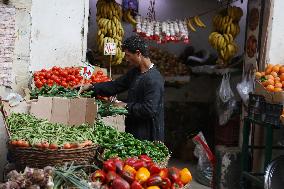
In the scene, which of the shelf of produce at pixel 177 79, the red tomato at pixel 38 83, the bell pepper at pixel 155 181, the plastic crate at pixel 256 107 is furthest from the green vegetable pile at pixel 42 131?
the shelf of produce at pixel 177 79

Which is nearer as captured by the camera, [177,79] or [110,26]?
[110,26]

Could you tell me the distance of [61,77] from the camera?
5.97m

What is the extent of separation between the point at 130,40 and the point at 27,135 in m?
2.03

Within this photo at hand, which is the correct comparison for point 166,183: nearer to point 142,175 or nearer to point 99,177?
point 142,175

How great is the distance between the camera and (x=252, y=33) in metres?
7.30

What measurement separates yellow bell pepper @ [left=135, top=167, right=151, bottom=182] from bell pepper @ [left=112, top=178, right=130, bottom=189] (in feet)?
0.43

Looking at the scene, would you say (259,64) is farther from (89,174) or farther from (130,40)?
(89,174)

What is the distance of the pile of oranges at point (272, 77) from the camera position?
19.8ft

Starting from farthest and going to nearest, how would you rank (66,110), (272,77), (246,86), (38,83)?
(246,86)
(272,77)
(38,83)
(66,110)

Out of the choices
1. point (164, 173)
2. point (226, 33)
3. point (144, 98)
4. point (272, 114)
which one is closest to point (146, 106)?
point (144, 98)

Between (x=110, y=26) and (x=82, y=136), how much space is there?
401 centimetres

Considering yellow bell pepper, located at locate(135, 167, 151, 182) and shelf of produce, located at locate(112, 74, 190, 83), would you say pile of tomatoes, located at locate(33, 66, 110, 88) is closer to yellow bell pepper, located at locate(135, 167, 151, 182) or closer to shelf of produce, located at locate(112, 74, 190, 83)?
yellow bell pepper, located at locate(135, 167, 151, 182)

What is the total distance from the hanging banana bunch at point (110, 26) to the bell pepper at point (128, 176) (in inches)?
167

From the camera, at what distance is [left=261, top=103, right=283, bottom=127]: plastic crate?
18.1 ft
